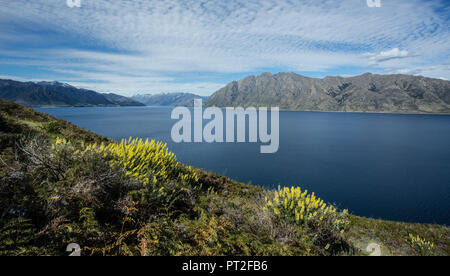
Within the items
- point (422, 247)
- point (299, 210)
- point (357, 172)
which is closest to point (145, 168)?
point (299, 210)

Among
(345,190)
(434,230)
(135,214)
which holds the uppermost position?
(135,214)

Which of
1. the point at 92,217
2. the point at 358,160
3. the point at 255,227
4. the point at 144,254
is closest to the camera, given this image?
the point at 144,254

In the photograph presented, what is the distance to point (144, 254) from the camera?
2.80 meters

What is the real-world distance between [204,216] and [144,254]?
1.62 m

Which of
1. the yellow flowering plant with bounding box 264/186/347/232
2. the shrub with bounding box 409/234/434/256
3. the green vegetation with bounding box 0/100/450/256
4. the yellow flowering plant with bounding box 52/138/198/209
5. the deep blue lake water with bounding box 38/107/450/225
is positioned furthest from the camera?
the deep blue lake water with bounding box 38/107/450/225

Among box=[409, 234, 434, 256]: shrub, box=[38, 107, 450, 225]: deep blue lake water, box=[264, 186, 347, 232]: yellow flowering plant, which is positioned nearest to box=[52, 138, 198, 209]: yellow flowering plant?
box=[264, 186, 347, 232]: yellow flowering plant

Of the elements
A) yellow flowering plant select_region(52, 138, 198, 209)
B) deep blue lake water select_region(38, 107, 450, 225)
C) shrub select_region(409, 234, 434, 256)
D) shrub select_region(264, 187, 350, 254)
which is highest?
yellow flowering plant select_region(52, 138, 198, 209)

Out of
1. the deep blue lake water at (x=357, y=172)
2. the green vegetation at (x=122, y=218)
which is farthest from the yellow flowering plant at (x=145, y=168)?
the deep blue lake water at (x=357, y=172)

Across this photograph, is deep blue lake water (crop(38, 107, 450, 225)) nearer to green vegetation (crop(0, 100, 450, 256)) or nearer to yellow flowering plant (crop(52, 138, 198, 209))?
yellow flowering plant (crop(52, 138, 198, 209))

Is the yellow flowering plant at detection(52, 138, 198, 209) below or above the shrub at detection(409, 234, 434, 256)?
above

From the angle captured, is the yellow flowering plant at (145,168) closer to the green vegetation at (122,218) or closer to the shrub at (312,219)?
the green vegetation at (122,218)
